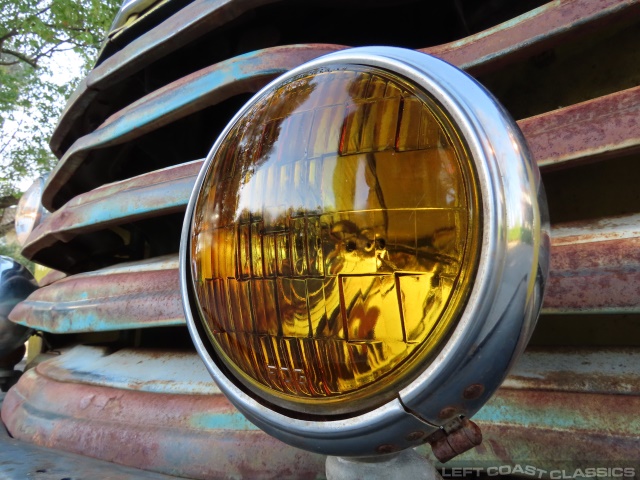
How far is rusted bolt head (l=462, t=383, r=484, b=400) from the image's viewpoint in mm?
498

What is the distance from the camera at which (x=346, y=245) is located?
523 mm

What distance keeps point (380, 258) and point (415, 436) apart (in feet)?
0.60

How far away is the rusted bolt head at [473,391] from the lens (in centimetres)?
50

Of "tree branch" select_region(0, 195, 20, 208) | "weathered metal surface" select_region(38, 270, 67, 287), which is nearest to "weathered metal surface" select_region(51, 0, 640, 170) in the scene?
"weathered metal surface" select_region(38, 270, 67, 287)

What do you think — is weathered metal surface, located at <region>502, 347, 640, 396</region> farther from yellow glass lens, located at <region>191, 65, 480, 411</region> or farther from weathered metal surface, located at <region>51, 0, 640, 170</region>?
weathered metal surface, located at <region>51, 0, 640, 170</region>

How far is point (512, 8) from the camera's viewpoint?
44.6 inches

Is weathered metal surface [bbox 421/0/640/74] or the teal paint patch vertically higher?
weathered metal surface [bbox 421/0/640/74]

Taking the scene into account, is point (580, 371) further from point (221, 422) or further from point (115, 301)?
point (115, 301)

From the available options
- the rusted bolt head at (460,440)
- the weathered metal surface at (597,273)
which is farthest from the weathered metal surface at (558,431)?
the rusted bolt head at (460,440)

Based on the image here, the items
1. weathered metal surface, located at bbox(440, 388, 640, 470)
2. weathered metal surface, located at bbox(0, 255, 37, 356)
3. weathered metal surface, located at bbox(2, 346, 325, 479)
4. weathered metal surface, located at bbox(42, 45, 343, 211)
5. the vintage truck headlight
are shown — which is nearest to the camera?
the vintage truck headlight

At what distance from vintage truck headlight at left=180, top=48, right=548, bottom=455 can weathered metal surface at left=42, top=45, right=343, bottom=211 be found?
44cm

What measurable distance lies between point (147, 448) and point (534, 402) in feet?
2.26

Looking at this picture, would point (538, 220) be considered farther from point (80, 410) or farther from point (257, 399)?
point (80, 410)

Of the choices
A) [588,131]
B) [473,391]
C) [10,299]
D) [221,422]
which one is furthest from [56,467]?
[10,299]
